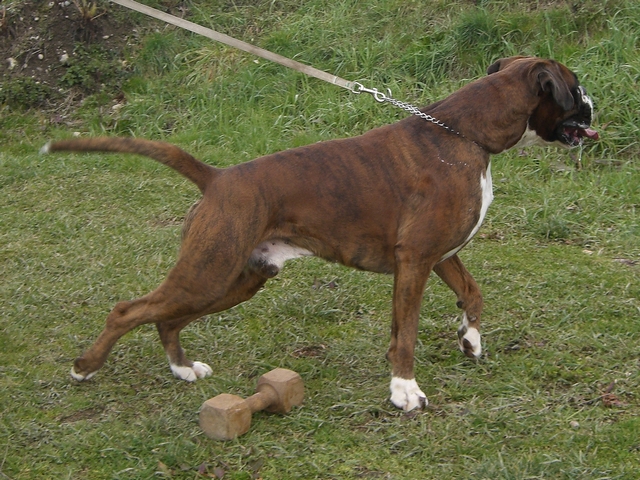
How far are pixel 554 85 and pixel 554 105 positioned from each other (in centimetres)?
18

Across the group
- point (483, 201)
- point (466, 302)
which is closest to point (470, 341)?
point (466, 302)

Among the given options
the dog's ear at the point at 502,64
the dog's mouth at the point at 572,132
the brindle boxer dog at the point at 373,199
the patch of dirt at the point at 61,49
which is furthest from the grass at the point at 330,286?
the dog's ear at the point at 502,64

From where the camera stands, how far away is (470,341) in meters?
4.91

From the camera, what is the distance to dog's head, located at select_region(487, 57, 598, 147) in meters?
4.52

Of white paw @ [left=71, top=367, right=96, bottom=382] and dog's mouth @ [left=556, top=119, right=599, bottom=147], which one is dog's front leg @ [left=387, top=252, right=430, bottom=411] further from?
white paw @ [left=71, top=367, right=96, bottom=382]

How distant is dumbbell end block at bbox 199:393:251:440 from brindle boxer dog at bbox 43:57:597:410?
20.7 inches

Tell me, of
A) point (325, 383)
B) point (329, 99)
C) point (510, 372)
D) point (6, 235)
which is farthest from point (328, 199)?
point (329, 99)

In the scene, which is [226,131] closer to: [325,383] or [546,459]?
[325,383]

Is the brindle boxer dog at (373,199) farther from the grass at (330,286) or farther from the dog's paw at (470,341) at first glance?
the dog's paw at (470,341)

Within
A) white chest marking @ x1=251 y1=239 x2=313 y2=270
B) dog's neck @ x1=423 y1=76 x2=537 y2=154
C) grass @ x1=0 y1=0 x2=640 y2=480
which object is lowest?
grass @ x1=0 y1=0 x2=640 y2=480

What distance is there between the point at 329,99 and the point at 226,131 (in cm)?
100

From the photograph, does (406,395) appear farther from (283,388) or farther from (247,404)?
(247,404)

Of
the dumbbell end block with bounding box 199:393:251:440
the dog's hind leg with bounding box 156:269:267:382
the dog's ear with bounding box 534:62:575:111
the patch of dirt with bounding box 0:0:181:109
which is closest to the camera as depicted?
the dumbbell end block with bounding box 199:393:251:440

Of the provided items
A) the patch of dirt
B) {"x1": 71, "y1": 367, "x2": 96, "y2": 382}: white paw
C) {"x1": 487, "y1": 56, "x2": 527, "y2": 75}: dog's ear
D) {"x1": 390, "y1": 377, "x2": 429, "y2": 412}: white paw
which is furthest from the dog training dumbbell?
the patch of dirt
